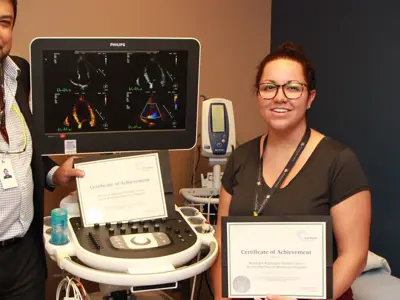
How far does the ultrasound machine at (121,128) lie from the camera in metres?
1.57

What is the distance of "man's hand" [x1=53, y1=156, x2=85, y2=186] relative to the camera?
1.72 meters

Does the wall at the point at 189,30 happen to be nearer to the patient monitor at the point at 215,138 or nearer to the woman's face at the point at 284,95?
the patient monitor at the point at 215,138

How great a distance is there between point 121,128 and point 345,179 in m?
0.86

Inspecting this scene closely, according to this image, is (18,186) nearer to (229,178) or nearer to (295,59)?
(229,178)

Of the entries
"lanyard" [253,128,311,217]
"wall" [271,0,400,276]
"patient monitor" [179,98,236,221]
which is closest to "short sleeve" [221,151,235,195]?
"lanyard" [253,128,311,217]

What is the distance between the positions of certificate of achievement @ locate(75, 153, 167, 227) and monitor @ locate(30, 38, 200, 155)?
213 millimetres

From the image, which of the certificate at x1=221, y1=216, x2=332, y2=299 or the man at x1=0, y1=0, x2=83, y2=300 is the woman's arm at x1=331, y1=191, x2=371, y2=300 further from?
the man at x1=0, y1=0, x2=83, y2=300

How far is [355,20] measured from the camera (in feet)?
8.22

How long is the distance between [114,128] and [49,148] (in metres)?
0.24

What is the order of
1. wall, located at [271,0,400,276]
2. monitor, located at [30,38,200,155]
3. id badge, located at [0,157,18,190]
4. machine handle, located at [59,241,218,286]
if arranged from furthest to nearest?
wall, located at [271,0,400,276]
monitor, located at [30,38,200,155]
id badge, located at [0,157,18,190]
machine handle, located at [59,241,218,286]

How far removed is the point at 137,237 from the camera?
1639 mm

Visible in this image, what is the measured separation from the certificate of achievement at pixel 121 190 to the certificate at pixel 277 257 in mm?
380

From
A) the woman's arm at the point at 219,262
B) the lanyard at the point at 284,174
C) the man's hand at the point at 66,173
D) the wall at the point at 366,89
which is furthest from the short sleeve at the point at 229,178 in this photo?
the wall at the point at 366,89

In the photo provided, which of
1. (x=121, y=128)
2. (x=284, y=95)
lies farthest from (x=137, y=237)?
(x=284, y=95)
